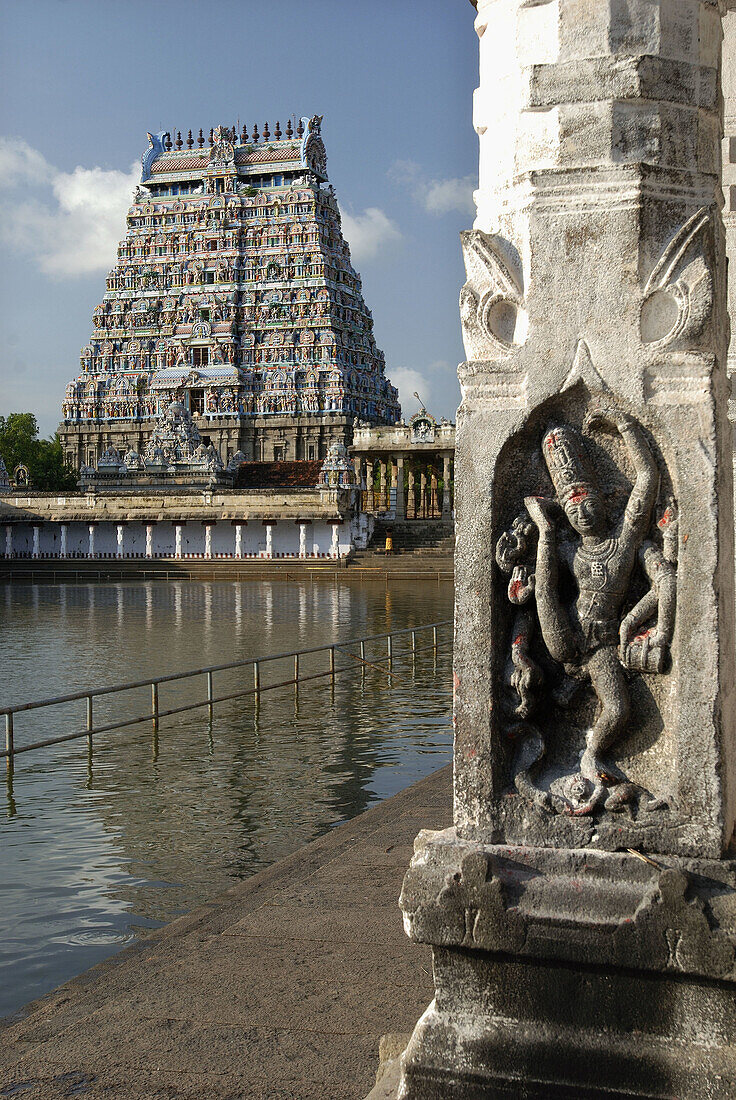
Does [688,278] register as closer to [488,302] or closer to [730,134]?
[488,302]

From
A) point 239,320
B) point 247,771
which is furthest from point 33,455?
point 247,771

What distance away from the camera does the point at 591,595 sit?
3178 millimetres

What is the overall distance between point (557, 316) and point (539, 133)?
506mm

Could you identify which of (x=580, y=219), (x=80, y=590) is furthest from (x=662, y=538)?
(x=80, y=590)

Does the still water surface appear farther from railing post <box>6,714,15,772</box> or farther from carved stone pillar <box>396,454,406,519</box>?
carved stone pillar <box>396,454,406,519</box>

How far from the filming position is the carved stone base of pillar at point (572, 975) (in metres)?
2.86

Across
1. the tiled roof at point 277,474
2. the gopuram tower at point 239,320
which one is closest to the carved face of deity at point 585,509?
the tiled roof at point 277,474

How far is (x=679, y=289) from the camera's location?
312 centimetres

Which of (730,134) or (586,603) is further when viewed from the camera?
(730,134)

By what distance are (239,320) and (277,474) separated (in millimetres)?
16758

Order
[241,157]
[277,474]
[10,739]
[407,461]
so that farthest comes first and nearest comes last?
[241,157] < [277,474] < [407,461] < [10,739]

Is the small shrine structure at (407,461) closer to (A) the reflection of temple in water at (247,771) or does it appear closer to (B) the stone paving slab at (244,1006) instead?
(A) the reflection of temple in water at (247,771)

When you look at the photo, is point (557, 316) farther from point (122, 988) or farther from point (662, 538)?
point (122, 988)

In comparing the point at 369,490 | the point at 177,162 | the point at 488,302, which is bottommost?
the point at 488,302
